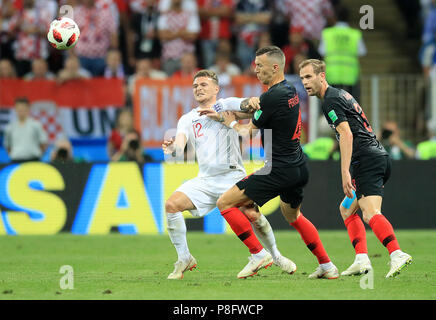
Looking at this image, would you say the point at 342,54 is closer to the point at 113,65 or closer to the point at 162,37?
the point at 162,37

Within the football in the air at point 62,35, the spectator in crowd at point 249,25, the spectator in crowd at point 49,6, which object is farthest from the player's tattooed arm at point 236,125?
the spectator in crowd at point 49,6

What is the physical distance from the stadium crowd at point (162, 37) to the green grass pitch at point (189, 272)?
4.05m

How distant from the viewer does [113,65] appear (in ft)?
54.6

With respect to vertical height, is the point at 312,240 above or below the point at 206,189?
below

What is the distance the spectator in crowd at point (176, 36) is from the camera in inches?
669

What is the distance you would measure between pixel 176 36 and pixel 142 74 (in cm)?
120

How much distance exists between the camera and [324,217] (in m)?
14.6

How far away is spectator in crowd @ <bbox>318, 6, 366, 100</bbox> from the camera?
52.1ft

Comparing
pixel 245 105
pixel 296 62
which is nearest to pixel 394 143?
pixel 296 62

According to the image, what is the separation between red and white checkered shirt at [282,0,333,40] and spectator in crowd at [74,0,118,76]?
12.2ft

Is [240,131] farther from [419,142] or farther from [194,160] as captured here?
[419,142]

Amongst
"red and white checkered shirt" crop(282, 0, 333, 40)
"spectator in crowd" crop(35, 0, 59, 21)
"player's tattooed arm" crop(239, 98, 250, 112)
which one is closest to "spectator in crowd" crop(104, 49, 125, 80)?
"spectator in crowd" crop(35, 0, 59, 21)

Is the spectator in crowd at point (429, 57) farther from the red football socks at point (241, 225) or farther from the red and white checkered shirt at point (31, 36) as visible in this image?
the red football socks at point (241, 225)
